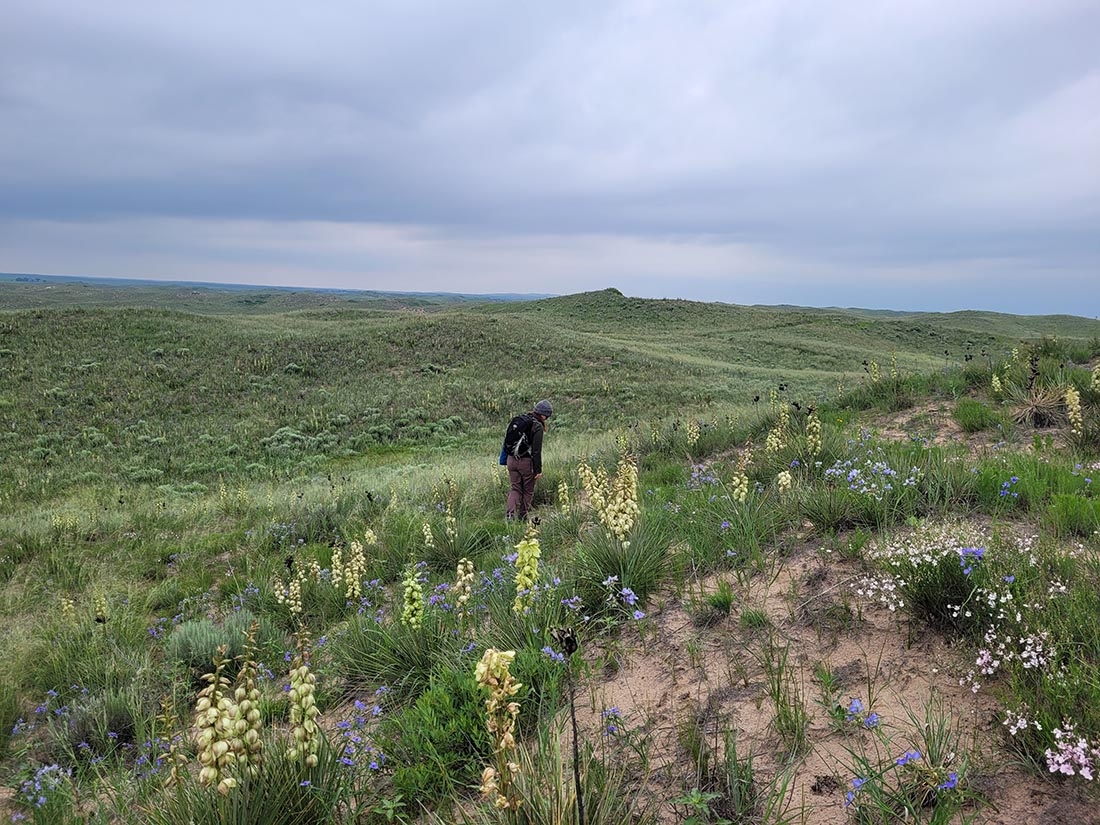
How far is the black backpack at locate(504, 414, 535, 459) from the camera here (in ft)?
29.1

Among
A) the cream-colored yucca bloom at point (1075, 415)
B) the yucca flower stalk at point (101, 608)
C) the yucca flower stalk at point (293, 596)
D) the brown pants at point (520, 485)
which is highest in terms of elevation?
the cream-colored yucca bloom at point (1075, 415)

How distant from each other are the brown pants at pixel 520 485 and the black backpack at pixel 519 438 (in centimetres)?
11

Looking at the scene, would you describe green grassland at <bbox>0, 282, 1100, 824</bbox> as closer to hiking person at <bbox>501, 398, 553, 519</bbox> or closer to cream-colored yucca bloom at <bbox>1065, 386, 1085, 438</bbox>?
cream-colored yucca bloom at <bbox>1065, 386, 1085, 438</bbox>

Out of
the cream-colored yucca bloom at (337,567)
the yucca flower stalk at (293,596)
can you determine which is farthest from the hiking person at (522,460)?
the yucca flower stalk at (293,596)

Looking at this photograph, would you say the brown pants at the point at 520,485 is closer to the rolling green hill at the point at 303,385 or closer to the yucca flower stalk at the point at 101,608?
the yucca flower stalk at the point at 101,608

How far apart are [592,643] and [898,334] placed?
195 feet

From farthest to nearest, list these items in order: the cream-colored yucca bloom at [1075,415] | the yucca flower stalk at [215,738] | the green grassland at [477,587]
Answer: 1. the cream-colored yucca bloom at [1075,415]
2. the green grassland at [477,587]
3. the yucca flower stalk at [215,738]

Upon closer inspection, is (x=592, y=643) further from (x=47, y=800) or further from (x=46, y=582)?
(x=46, y=582)

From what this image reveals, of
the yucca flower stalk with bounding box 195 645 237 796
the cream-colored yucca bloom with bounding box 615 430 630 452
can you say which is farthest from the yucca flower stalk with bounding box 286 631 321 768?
the cream-colored yucca bloom with bounding box 615 430 630 452

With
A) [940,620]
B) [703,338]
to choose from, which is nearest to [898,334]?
[703,338]

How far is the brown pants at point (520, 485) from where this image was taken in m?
8.88

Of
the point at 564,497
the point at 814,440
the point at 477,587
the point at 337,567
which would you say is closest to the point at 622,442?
the point at 564,497

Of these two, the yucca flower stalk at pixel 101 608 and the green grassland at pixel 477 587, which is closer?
the green grassland at pixel 477 587

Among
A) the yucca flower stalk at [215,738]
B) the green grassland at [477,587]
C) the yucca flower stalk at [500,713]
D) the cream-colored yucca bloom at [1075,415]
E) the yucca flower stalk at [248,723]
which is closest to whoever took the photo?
the yucca flower stalk at [500,713]
